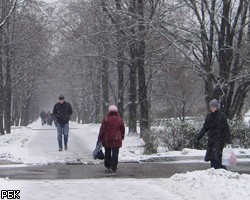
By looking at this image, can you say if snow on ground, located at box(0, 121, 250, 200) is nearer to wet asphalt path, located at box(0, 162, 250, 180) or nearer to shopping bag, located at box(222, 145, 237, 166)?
wet asphalt path, located at box(0, 162, 250, 180)

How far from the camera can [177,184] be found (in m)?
9.72

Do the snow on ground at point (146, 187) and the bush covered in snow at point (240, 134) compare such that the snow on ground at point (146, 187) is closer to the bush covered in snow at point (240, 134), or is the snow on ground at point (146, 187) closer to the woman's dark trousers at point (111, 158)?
the woman's dark trousers at point (111, 158)

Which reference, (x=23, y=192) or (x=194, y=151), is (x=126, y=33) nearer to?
(x=194, y=151)

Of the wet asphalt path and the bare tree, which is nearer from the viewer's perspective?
the wet asphalt path

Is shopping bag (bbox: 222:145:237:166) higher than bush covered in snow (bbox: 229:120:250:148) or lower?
lower

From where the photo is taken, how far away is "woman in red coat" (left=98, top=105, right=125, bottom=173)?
12164mm

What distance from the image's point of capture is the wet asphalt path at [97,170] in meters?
11.5

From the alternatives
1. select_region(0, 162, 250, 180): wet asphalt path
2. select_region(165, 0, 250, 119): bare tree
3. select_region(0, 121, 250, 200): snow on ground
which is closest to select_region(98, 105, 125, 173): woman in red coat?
select_region(0, 162, 250, 180): wet asphalt path

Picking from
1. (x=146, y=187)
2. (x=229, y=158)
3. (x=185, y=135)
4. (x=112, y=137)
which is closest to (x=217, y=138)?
(x=229, y=158)

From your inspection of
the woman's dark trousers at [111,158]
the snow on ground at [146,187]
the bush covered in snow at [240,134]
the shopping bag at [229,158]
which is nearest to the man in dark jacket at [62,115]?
the woman's dark trousers at [111,158]

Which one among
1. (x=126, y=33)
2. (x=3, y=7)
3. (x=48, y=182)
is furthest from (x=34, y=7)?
(x=48, y=182)

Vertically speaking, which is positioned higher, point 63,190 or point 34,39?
point 34,39

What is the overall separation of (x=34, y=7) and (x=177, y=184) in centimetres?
1575

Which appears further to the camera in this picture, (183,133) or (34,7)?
(34,7)
